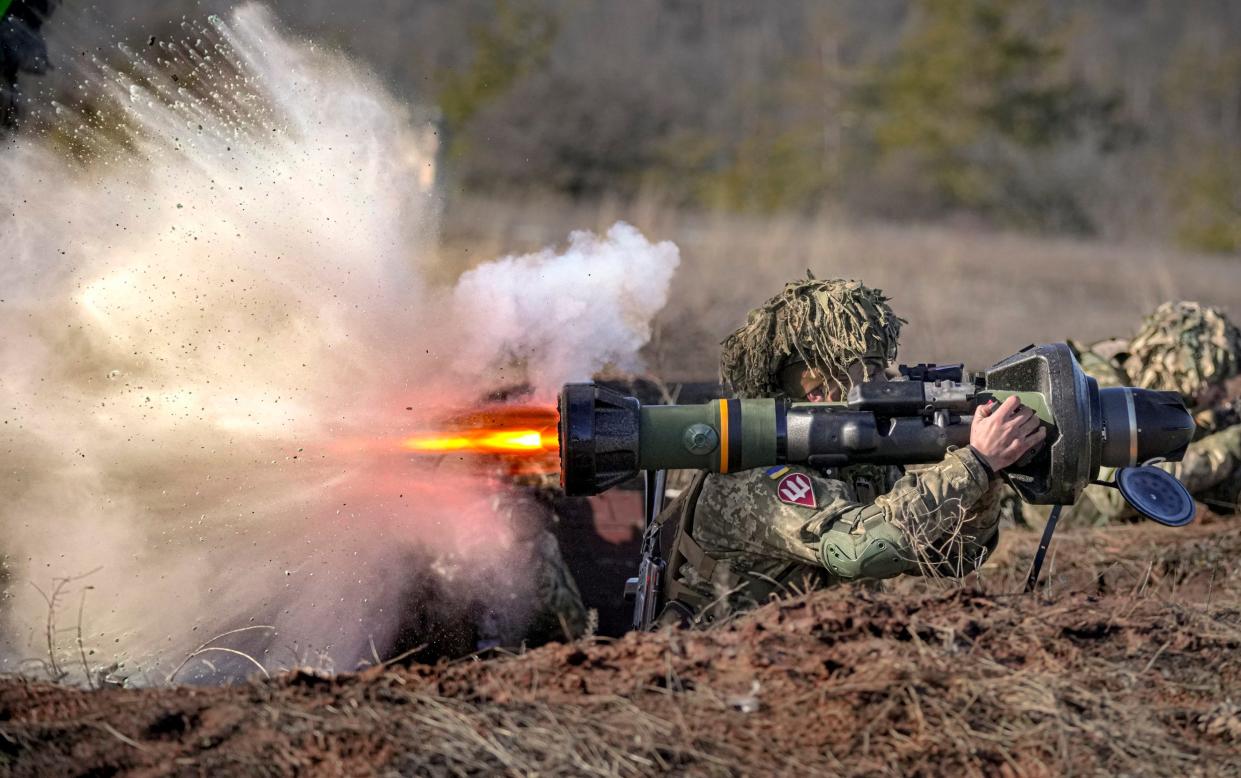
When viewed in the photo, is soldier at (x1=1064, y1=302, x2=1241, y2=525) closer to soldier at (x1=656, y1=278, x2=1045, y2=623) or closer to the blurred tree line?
soldier at (x1=656, y1=278, x2=1045, y2=623)

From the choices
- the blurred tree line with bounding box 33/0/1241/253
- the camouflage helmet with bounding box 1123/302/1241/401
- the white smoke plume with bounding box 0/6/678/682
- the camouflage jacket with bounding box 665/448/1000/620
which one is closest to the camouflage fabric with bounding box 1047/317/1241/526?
the camouflage helmet with bounding box 1123/302/1241/401

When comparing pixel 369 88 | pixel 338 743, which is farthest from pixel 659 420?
pixel 369 88

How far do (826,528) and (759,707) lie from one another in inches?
40.8

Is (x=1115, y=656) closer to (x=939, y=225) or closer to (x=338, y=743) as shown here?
(x=338, y=743)

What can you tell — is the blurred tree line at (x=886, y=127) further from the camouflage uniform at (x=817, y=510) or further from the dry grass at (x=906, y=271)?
the camouflage uniform at (x=817, y=510)

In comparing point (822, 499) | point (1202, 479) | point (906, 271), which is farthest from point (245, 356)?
point (906, 271)

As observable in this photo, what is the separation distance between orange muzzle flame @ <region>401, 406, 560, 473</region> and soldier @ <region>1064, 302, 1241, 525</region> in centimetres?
404

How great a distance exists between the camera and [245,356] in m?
5.73

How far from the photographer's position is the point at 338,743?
310cm

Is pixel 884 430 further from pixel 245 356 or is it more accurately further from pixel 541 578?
pixel 245 356

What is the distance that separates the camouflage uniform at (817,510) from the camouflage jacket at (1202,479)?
3.03 metres

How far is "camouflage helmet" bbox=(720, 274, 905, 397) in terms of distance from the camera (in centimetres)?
457

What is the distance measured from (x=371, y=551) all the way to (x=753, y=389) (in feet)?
6.61

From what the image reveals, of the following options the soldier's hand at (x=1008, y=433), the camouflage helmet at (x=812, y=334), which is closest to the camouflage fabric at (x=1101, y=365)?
the camouflage helmet at (x=812, y=334)
